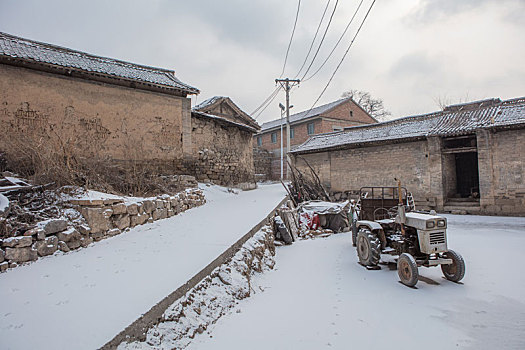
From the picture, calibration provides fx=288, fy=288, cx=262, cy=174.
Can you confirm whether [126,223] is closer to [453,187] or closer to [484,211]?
[484,211]

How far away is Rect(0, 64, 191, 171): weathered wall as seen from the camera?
7.68m

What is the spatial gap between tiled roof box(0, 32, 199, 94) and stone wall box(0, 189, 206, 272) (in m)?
5.24

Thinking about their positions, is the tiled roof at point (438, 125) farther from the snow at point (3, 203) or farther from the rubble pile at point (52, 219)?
the snow at point (3, 203)

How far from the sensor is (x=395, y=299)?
14.1 feet

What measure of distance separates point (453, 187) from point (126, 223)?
14116 mm

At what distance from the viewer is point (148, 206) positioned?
593cm

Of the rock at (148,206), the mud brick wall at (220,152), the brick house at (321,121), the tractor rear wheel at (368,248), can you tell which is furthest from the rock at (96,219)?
the brick house at (321,121)

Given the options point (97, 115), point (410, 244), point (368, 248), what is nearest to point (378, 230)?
point (368, 248)

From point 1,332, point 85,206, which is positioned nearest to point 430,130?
point 85,206

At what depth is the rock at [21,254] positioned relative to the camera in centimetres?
349

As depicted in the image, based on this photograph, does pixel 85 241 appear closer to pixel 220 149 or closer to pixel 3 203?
pixel 3 203

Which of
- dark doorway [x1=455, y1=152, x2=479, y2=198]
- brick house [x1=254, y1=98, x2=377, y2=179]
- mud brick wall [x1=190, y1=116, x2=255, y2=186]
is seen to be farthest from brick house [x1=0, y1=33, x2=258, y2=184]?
brick house [x1=254, y1=98, x2=377, y2=179]

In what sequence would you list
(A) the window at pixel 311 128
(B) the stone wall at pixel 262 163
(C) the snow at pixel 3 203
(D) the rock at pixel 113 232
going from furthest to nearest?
(A) the window at pixel 311 128 < (B) the stone wall at pixel 262 163 < (D) the rock at pixel 113 232 < (C) the snow at pixel 3 203

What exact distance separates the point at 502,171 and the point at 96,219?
547 inches
